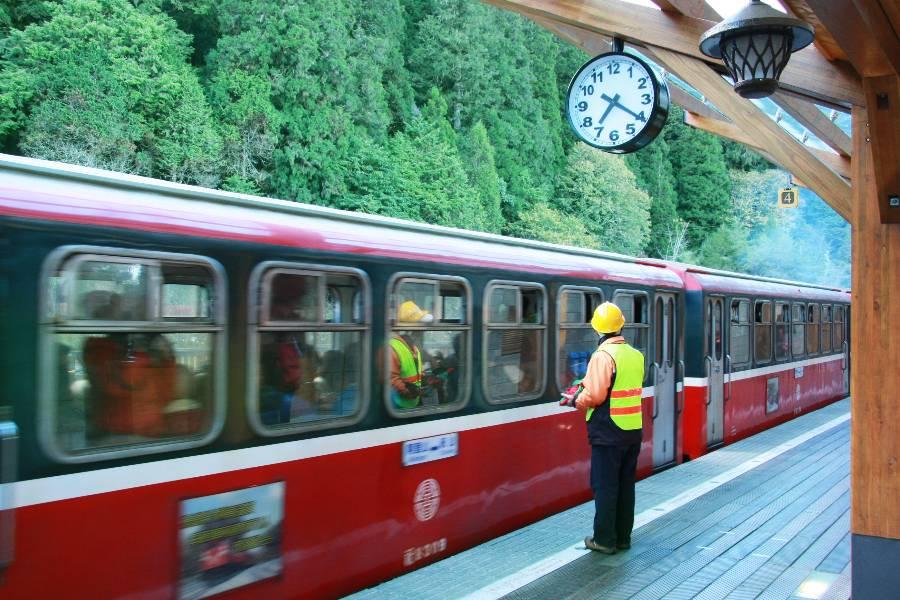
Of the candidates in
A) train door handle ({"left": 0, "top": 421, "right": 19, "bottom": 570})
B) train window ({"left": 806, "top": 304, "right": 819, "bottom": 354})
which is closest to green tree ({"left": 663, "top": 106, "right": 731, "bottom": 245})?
train window ({"left": 806, "top": 304, "right": 819, "bottom": 354})

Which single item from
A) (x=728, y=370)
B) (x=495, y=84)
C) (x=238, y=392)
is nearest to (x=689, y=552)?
(x=238, y=392)

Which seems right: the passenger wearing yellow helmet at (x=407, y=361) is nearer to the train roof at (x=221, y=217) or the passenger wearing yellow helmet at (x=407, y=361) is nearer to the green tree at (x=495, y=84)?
the train roof at (x=221, y=217)

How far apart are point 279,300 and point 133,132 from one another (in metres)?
25.8

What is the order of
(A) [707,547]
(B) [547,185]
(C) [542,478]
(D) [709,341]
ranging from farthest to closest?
1. (B) [547,185]
2. (D) [709,341]
3. (C) [542,478]
4. (A) [707,547]

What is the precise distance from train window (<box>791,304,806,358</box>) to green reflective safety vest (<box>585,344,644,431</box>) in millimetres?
9351

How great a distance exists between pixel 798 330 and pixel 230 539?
12557mm

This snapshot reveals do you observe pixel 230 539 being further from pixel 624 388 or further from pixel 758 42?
pixel 758 42

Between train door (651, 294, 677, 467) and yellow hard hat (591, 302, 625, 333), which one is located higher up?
yellow hard hat (591, 302, 625, 333)

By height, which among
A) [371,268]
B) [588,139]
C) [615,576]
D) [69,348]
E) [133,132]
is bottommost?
[615,576]

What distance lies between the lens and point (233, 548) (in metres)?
4.14

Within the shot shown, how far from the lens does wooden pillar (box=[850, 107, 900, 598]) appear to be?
4.46 m

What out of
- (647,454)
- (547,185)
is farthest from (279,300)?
(547,185)

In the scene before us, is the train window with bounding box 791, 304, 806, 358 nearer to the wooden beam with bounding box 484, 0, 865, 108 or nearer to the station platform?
the station platform

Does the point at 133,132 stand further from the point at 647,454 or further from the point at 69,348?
the point at 69,348
